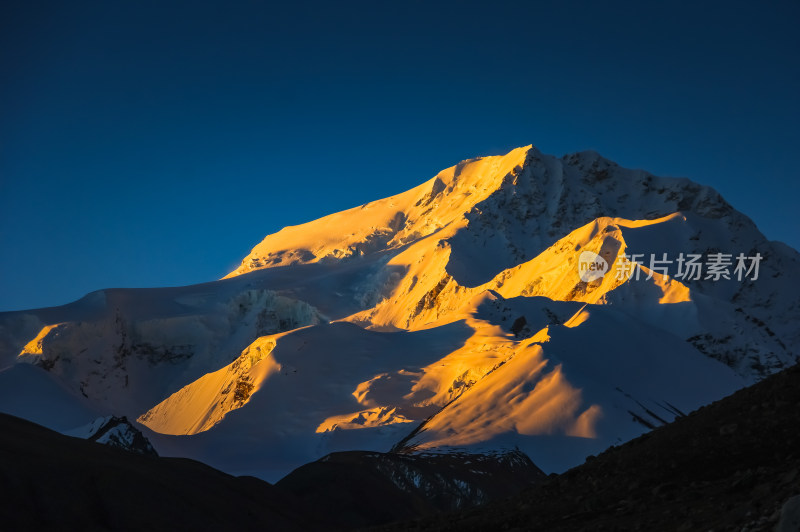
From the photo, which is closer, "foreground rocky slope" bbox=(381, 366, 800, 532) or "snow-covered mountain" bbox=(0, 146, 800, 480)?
"foreground rocky slope" bbox=(381, 366, 800, 532)

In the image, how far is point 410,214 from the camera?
177 meters

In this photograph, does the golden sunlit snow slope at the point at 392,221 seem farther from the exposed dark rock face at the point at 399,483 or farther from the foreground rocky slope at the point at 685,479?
the foreground rocky slope at the point at 685,479

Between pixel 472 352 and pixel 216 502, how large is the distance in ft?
170

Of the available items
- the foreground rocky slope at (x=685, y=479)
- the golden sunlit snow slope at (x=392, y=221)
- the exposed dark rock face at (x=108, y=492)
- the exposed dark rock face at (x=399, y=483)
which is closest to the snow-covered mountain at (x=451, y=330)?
the golden sunlit snow slope at (x=392, y=221)

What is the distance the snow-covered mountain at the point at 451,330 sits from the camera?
62844 millimetres

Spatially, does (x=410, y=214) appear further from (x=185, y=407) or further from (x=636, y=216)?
(x=185, y=407)

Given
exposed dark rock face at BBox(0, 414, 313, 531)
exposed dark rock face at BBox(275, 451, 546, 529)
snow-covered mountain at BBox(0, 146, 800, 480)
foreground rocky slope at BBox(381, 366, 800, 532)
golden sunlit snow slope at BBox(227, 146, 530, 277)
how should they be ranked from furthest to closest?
golden sunlit snow slope at BBox(227, 146, 530, 277)
snow-covered mountain at BBox(0, 146, 800, 480)
exposed dark rock face at BBox(275, 451, 546, 529)
exposed dark rock face at BBox(0, 414, 313, 531)
foreground rocky slope at BBox(381, 366, 800, 532)

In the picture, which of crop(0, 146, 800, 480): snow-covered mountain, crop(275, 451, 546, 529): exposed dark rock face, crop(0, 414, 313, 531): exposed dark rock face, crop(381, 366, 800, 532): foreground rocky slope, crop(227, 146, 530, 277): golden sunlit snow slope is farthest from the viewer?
crop(227, 146, 530, 277): golden sunlit snow slope

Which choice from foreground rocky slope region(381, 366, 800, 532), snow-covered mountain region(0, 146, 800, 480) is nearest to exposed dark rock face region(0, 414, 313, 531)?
foreground rocky slope region(381, 366, 800, 532)

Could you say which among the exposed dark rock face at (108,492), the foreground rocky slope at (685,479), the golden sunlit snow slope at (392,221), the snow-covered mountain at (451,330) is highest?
the golden sunlit snow slope at (392,221)

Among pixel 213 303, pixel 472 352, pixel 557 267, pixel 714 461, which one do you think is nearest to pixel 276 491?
pixel 714 461

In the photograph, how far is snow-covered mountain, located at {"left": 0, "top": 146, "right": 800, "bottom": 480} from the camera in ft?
206

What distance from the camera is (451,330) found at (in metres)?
93.6

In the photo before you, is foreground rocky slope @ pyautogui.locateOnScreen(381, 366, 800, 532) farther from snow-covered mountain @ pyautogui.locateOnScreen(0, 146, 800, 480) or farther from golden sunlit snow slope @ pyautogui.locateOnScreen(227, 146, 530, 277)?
golden sunlit snow slope @ pyautogui.locateOnScreen(227, 146, 530, 277)
